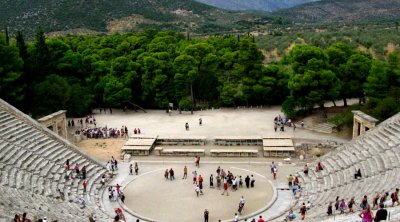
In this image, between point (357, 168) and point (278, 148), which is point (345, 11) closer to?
point (278, 148)

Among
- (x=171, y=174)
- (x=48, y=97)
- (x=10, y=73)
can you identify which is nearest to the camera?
(x=171, y=174)

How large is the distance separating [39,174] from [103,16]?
7721cm

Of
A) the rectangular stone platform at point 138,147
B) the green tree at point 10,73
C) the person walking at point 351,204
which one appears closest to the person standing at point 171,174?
the rectangular stone platform at point 138,147

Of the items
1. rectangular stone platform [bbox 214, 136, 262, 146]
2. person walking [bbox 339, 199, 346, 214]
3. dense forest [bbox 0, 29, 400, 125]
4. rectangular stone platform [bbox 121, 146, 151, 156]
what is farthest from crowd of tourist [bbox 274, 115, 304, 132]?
person walking [bbox 339, 199, 346, 214]

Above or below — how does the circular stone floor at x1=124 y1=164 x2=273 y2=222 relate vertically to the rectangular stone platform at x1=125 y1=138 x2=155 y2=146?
below

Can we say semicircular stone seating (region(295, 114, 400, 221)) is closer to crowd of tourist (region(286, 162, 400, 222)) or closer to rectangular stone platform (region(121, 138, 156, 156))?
crowd of tourist (region(286, 162, 400, 222))

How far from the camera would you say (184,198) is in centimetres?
2708

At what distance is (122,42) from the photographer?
5756cm

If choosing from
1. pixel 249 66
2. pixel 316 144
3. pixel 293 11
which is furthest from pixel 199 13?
pixel 316 144

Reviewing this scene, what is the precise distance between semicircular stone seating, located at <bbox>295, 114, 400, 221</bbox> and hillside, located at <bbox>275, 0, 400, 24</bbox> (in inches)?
3971

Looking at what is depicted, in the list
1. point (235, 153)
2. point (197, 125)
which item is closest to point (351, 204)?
point (235, 153)

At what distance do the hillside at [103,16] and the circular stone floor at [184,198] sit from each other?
65.5 m

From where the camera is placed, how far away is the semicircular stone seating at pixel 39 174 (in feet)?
71.9

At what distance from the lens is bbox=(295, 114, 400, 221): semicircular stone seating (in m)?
23.3
